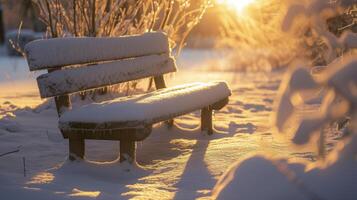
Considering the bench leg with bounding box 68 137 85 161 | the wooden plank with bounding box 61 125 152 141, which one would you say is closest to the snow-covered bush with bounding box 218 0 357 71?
the wooden plank with bounding box 61 125 152 141

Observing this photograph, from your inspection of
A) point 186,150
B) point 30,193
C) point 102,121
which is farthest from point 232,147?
point 30,193

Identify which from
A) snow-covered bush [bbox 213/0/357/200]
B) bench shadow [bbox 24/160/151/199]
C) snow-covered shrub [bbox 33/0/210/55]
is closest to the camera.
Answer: snow-covered bush [bbox 213/0/357/200]

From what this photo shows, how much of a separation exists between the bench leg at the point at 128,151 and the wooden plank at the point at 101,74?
22.1 inches

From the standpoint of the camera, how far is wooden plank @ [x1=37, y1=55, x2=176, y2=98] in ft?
12.7

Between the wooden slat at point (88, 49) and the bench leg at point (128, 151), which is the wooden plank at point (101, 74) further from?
the bench leg at point (128, 151)

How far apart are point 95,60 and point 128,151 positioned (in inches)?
35.8

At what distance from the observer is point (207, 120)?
5.08 m

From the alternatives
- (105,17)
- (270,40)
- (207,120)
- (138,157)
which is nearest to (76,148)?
(138,157)

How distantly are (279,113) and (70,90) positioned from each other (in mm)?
2251

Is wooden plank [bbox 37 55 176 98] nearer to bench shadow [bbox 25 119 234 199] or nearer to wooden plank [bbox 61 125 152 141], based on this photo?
wooden plank [bbox 61 125 152 141]

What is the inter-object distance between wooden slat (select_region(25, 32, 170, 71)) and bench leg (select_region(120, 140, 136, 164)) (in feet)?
2.36

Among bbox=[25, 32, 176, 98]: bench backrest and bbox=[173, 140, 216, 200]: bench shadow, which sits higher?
bbox=[25, 32, 176, 98]: bench backrest

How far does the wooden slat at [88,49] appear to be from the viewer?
3811mm

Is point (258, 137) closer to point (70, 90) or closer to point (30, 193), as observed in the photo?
point (70, 90)
